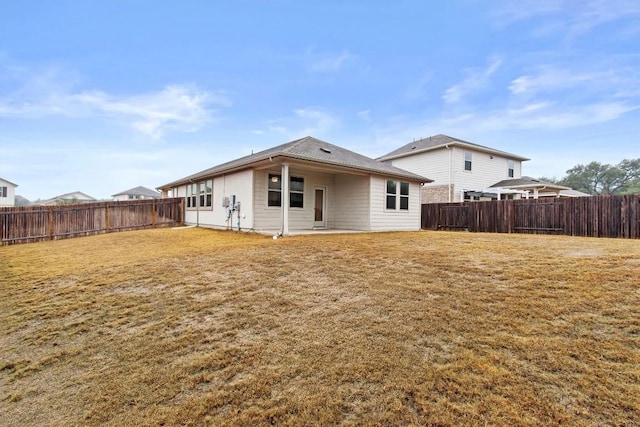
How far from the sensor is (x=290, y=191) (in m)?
12.4

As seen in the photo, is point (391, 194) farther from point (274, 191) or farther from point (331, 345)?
point (331, 345)

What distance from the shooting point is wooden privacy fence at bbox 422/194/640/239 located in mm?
10117

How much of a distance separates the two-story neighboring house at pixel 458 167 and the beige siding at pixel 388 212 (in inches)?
162

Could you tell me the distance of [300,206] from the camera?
12.8 metres

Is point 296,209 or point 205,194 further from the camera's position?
point 205,194

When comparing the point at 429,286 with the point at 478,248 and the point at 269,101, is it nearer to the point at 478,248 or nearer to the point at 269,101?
the point at 478,248

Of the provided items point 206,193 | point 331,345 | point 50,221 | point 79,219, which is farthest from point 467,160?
point 50,221

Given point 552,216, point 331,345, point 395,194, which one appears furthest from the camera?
point 395,194

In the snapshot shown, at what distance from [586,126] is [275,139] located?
21.6 m

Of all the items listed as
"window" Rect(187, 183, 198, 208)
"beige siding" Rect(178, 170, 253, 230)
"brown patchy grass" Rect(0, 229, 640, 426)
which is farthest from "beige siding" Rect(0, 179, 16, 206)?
"brown patchy grass" Rect(0, 229, 640, 426)

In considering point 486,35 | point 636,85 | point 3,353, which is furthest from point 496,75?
point 3,353

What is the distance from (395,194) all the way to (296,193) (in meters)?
4.63

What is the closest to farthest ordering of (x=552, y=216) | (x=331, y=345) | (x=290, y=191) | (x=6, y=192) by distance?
(x=331, y=345) → (x=552, y=216) → (x=290, y=191) → (x=6, y=192)

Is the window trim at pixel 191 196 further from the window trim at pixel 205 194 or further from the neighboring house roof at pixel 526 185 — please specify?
the neighboring house roof at pixel 526 185
